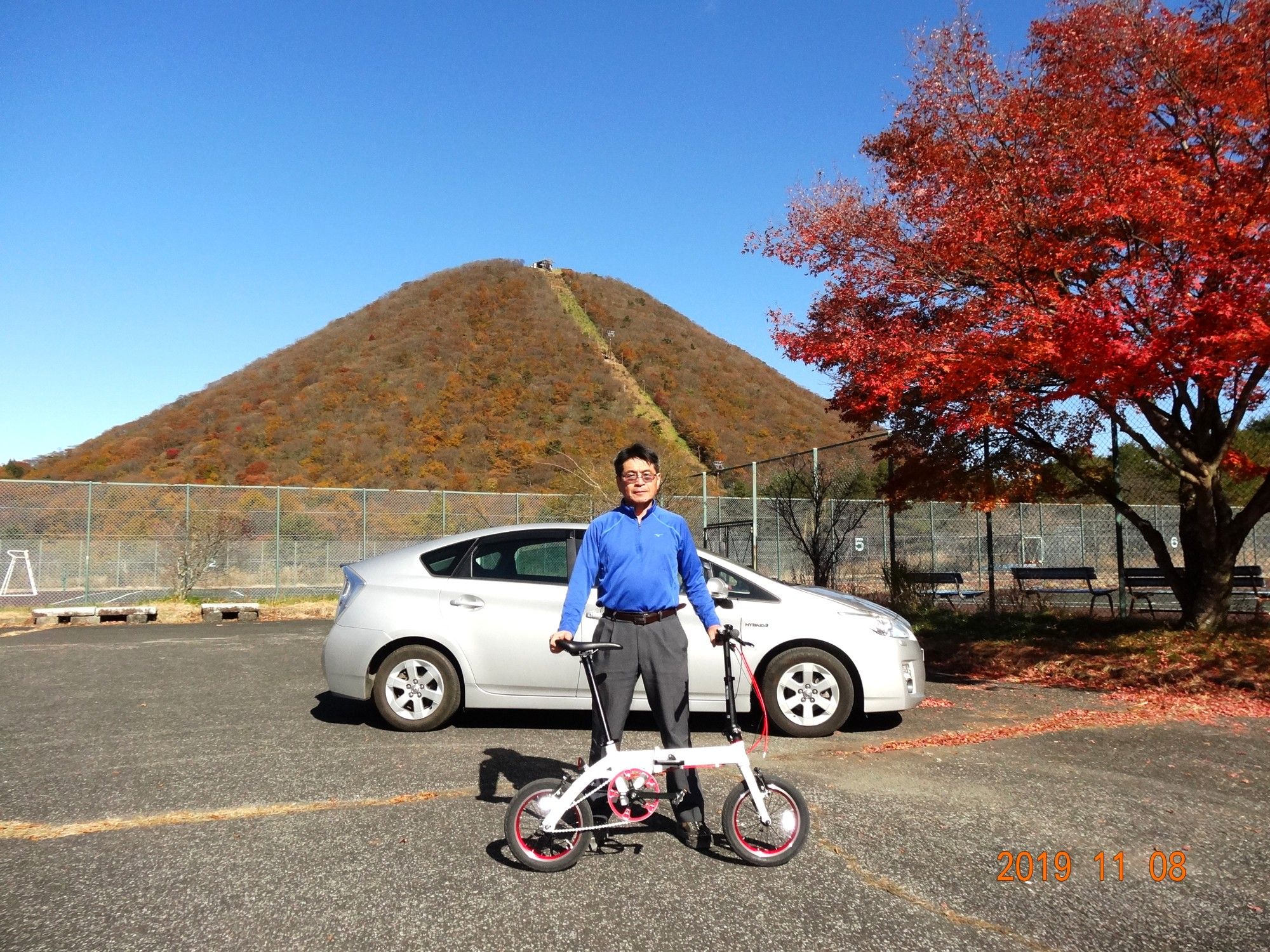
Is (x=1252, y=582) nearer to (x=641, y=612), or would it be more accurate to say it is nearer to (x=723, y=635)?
(x=723, y=635)

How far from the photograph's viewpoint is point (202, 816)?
4496 mm

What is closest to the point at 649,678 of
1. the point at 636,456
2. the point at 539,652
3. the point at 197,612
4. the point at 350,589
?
the point at 636,456

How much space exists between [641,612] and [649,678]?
0.95 ft

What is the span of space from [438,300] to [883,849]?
8047cm

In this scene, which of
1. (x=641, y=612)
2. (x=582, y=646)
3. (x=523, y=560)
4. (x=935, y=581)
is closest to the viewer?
(x=582, y=646)

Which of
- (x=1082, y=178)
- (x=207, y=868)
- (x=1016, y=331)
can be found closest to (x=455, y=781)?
(x=207, y=868)

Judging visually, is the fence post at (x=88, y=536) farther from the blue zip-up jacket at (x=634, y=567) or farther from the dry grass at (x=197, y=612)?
the blue zip-up jacket at (x=634, y=567)

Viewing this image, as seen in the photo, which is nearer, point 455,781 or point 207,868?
point 207,868

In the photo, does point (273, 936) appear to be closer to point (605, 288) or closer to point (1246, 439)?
point (1246, 439)

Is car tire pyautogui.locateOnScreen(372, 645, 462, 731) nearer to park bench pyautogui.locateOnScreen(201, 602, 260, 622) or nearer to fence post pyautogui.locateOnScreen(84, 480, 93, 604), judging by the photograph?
park bench pyautogui.locateOnScreen(201, 602, 260, 622)

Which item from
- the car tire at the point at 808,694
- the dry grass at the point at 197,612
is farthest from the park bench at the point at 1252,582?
the dry grass at the point at 197,612

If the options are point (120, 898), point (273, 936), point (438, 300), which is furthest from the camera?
point (438, 300)

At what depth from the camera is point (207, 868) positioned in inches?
149

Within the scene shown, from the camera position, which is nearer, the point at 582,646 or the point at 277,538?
the point at 582,646
